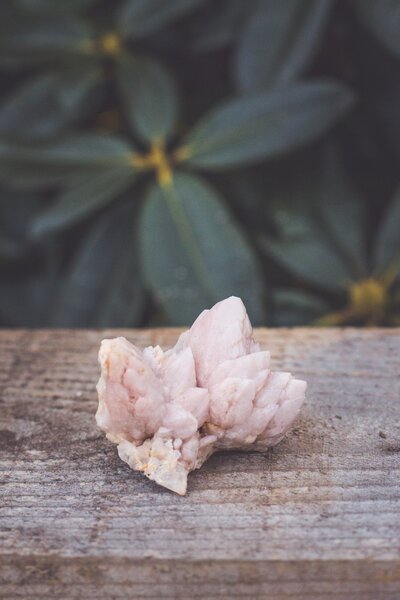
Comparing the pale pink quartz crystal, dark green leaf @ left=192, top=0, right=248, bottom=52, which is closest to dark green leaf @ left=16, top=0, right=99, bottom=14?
dark green leaf @ left=192, top=0, right=248, bottom=52

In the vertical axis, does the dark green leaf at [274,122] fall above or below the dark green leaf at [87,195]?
above

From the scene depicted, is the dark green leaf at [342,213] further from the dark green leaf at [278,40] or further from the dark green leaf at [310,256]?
the dark green leaf at [278,40]

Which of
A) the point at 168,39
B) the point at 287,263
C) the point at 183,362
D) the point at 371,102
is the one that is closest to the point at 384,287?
the point at 287,263

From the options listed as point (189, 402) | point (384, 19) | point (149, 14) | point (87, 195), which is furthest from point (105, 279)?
point (189, 402)

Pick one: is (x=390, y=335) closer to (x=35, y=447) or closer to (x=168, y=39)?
(x=35, y=447)

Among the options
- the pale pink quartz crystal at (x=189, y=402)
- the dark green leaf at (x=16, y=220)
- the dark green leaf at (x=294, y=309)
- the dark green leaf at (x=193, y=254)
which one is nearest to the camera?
the pale pink quartz crystal at (x=189, y=402)

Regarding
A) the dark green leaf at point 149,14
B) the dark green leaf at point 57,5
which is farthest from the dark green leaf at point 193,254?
the dark green leaf at point 57,5

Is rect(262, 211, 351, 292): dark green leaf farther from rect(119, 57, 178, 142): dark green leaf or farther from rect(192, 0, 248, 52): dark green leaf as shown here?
rect(192, 0, 248, 52): dark green leaf
